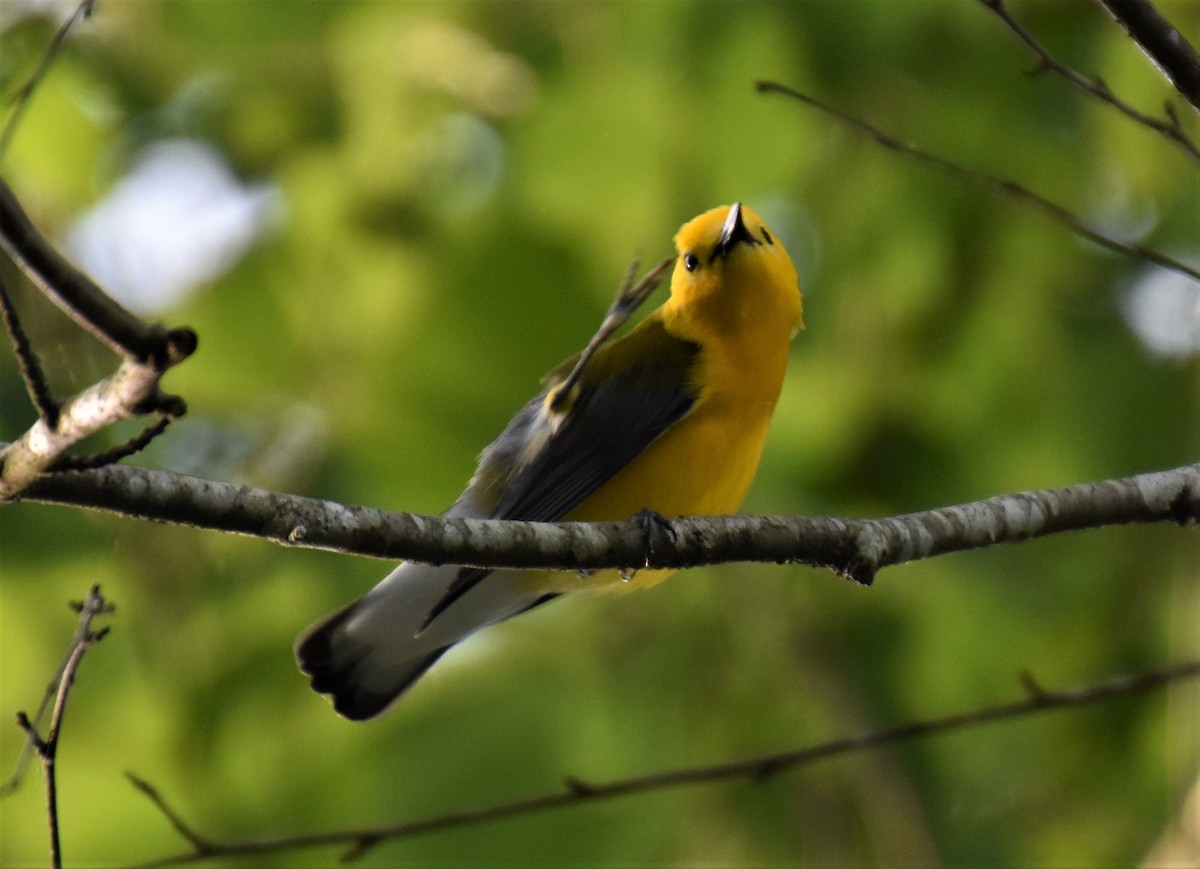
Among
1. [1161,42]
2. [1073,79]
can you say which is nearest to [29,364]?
[1161,42]

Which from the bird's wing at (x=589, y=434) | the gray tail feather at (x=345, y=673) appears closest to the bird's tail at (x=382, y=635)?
the gray tail feather at (x=345, y=673)

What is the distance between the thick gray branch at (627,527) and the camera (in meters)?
2.33

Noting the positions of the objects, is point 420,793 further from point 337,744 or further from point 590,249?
point 590,249

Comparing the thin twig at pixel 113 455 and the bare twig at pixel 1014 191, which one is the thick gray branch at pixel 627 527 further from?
the bare twig at pixel 1014 191

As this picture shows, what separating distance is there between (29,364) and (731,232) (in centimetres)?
327

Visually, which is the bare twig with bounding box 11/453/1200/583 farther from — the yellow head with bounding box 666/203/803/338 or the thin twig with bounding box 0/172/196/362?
the yellow head with bounding box 666/203/803/338

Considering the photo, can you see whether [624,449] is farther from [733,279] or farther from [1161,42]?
[1161,42]

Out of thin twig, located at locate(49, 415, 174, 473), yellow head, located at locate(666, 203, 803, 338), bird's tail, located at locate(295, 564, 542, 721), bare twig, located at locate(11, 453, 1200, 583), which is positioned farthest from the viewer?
yellow head, located at locate(666, 203, 803, 338)

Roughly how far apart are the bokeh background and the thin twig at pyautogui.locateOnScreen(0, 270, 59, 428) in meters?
3.35

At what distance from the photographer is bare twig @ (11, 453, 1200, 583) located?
2.33 m

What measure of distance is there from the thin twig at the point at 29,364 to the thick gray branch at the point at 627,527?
26 cm

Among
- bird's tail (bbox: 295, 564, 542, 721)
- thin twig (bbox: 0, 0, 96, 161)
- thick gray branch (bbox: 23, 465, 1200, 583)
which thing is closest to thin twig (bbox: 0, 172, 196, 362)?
thick gray branch (bbox: 23, 465, 1200, 583)

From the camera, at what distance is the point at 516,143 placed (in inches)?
222

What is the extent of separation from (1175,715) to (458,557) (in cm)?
420
